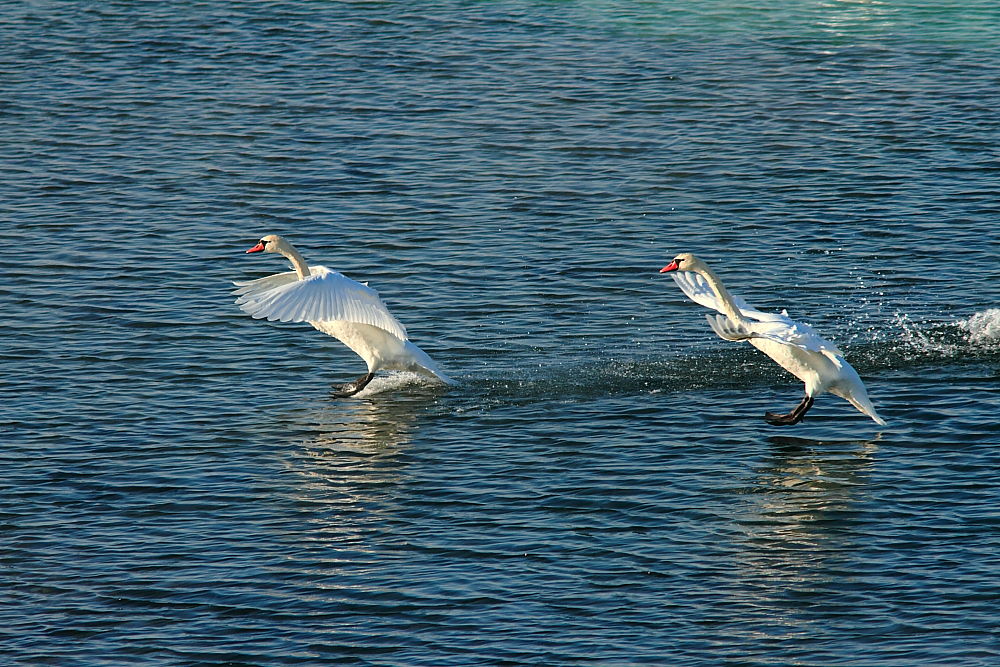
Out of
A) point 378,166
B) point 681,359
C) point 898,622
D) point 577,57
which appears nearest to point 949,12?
point 577,57

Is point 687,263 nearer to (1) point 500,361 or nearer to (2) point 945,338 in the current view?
(1) point 500,361

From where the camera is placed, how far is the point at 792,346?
13617 mm

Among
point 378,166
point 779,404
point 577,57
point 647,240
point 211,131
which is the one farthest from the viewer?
point 577,57

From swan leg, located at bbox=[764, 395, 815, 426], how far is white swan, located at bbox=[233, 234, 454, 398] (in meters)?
3.01

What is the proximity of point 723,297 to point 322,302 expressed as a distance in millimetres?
3586

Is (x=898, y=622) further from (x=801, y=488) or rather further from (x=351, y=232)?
(x=351, y=232)

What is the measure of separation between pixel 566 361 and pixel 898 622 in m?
5.80

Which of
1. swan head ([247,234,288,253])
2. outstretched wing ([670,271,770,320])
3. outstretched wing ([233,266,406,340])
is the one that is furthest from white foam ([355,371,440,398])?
outstretched wing ([670,271,770,320])

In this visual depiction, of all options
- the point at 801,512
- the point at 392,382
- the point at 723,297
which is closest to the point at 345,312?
the point at 392,382

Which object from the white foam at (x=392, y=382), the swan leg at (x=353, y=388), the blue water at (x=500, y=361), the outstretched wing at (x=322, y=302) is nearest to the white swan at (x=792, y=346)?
the blue water at (x=500, y=361)

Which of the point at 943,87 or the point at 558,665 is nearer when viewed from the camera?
the point at 558,665

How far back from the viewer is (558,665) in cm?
983

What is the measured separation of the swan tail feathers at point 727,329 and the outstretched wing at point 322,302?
10.5 ft

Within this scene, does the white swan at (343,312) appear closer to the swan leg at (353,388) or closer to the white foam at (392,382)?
the swan leg at (353,388)
